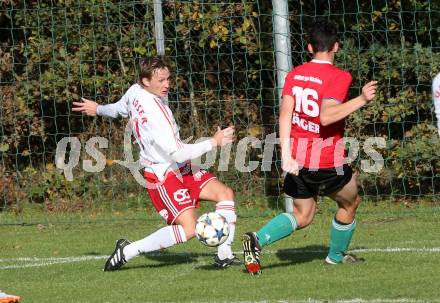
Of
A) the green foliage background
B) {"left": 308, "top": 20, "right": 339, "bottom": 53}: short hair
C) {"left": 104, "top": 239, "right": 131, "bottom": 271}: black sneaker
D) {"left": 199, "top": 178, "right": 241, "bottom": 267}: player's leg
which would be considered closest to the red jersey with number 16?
{"left": 308, "top": 20, "right": 339, "bottom": 53}: short hair

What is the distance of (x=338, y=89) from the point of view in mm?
7766

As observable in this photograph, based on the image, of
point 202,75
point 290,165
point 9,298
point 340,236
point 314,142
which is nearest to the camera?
point 9,298

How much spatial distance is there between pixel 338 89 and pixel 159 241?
1.85 metres

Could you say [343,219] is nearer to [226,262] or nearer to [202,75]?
[226,262]

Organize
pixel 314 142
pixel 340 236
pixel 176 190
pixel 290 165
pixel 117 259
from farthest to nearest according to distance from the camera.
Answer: pixel 117 259, pixel 176 190, pixel 340 236, pixel 314 142, pixel 290 165

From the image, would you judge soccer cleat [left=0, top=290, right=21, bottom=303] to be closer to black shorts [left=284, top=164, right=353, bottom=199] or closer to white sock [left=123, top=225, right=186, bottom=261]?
white sock [left=123, top=225, right=186, bottom=261]

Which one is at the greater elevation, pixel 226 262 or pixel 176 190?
pixel 176 190

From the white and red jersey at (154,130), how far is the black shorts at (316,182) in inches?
35.7

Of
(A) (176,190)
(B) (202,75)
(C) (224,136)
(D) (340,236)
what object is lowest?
(D) (340,236)

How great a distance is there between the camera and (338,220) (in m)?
8.19

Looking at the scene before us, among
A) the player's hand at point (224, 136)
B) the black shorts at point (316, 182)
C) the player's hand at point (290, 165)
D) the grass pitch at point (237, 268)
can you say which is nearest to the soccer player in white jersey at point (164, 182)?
the grass pitch at point (237, 268)

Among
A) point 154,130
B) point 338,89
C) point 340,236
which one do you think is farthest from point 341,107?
point 154,130

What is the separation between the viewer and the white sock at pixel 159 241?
843cm

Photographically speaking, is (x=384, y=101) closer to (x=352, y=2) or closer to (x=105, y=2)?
(x=352, y=2)
